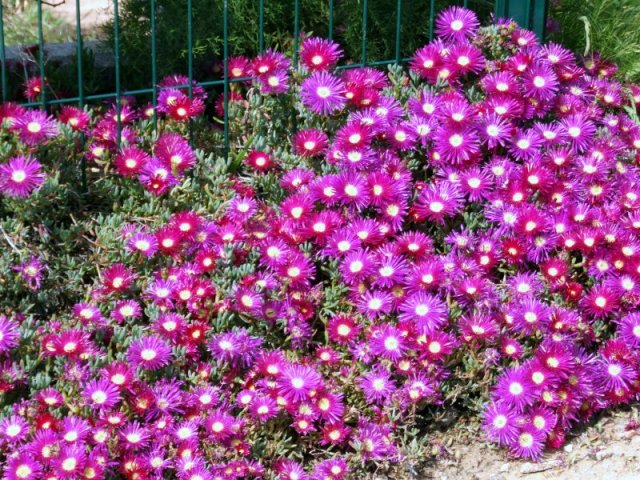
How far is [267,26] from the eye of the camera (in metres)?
4.99

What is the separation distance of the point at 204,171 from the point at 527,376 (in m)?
1.38

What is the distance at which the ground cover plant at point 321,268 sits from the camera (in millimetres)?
3289

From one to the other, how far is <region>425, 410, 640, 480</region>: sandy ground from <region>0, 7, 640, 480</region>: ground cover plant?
0.07 m

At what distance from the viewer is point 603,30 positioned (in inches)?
204

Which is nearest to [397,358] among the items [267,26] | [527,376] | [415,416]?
[415,416]

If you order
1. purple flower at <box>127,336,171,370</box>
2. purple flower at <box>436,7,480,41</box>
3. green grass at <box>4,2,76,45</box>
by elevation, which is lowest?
purple flower at <box>127,336,171,370</box>

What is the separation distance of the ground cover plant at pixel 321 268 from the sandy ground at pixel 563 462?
0.21 ft

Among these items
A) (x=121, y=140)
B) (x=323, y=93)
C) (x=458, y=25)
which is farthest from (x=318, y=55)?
(x=121, y=140)

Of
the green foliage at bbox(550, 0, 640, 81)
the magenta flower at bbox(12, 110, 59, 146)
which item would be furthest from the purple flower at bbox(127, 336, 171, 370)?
the green foliage at bbox(550, 0, 640, 81)

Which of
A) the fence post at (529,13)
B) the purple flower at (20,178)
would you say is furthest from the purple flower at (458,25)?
the purple flower at (20,178)

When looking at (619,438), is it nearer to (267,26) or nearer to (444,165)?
(444,165)

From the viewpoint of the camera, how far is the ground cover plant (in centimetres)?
329

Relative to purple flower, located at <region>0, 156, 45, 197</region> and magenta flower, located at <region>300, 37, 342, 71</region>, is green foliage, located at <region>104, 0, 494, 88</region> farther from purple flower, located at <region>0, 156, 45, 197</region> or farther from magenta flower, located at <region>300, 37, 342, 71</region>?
purple flower, located at <region>0, 156, 45, 197</region>

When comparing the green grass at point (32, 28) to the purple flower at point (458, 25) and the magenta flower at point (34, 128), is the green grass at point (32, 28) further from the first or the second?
the purple flower at point (458, 25)
